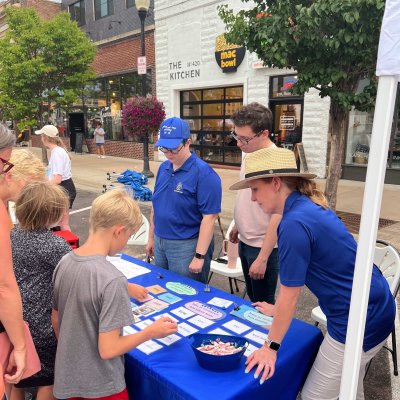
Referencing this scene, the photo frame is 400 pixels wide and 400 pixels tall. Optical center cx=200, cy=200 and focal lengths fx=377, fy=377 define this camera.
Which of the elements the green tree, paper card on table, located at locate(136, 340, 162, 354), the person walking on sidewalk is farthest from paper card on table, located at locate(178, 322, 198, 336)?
the person walking on sidewalk

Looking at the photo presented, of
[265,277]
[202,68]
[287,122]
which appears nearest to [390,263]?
[265,277]

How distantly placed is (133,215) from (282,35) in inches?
178

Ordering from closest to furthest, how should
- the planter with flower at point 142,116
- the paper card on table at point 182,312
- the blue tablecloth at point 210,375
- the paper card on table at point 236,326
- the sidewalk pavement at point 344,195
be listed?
the blue tablecloth at point 210,375
the paper card on table at point 236,326
the paper card on table at point 182,312
the sidewalk pavement at point 344,195
the planter with flower at point 142,116

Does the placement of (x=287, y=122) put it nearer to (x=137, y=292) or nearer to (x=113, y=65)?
(x=113, y=65)

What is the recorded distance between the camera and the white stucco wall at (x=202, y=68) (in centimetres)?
1067

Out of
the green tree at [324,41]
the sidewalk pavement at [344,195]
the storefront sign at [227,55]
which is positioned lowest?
the sidewalk pavement at [344,195]

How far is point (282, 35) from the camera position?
5367 millimetres

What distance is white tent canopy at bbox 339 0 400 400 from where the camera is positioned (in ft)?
4.29

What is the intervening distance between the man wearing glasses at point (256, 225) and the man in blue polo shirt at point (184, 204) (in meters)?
0.25

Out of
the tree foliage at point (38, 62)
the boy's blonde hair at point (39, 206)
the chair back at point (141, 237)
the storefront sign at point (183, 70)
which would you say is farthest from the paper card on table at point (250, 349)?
the tree foliage at point (38, 62)

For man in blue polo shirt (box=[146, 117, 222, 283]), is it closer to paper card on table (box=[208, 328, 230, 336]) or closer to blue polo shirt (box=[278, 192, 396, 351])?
Answer: paper card on table (box=[208, 328, 230, 336])

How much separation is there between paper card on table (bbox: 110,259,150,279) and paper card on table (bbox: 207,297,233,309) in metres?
0.69

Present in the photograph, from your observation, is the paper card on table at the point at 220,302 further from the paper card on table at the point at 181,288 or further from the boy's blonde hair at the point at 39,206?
the boy's blonde hair at the point at 39,206

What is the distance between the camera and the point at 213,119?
14.0 metres
